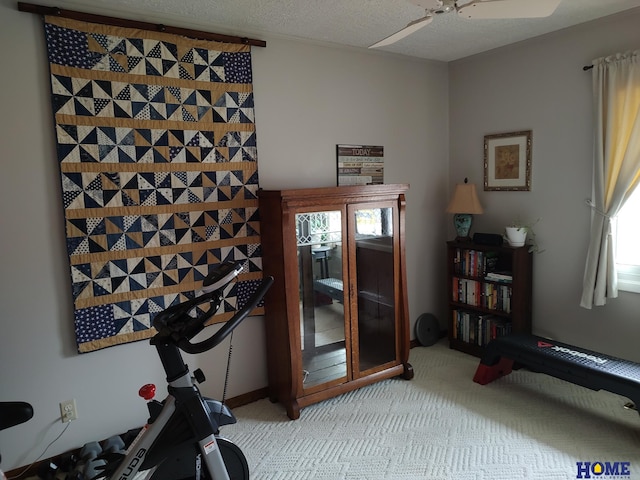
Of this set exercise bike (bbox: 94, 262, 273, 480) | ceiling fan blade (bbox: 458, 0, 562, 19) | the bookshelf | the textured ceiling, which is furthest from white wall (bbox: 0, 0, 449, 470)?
ceiling fan blade (bbox: 458, 0, 562, 19)

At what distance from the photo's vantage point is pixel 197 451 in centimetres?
166

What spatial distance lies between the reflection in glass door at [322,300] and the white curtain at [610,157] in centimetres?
168

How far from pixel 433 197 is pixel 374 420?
2.03 metres

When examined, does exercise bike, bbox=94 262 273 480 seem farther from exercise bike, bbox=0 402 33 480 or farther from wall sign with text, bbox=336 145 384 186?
wall sign with text, bbox=336 145 384 186

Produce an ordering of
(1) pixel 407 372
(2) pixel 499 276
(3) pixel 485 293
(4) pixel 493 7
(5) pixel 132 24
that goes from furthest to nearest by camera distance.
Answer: (3) pixel 485 293 → (2) pixel 499 276 → (1) pixel 407 372 → (5) pixel 132 24 → (4) pixel 493 7

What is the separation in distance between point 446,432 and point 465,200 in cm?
180

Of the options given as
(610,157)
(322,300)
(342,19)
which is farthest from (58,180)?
(610,157)

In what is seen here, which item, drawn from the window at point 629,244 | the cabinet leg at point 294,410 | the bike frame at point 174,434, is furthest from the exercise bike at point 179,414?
the window at point 629,244

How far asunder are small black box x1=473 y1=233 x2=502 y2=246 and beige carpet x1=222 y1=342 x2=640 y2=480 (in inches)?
39.8

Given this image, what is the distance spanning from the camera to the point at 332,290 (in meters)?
2.92

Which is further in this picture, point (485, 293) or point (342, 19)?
point (485, 293)

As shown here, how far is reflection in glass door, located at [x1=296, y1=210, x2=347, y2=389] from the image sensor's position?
2.82 m

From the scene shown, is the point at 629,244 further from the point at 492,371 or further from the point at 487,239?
the point at 492,371

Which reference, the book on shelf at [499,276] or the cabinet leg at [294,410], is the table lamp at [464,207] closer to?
the book on shelf at [499,276]
